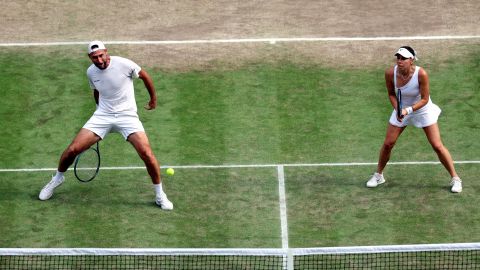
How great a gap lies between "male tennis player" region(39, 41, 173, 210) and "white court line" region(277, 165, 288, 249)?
1.46 meters

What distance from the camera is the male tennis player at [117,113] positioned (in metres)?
16.8

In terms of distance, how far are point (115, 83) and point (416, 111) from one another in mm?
3903

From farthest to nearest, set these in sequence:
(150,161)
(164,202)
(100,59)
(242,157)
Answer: (242,157) < (164,202) < (150,161) < (100,59)

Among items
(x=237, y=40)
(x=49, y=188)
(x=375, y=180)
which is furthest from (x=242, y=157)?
(x=237, y=40)

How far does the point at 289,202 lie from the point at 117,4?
7.17m

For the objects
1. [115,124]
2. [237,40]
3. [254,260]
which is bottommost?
[237,40]

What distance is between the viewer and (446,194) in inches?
688

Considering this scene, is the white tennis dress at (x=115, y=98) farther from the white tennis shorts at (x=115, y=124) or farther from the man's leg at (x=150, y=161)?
the man's leg at (x=150, y=161)

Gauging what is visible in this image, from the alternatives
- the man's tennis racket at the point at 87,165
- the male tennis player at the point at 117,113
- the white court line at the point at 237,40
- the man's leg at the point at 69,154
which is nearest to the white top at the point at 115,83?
the male tennis player at the point at 117,113

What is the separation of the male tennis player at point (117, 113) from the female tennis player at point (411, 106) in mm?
3019

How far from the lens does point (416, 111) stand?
17.1m

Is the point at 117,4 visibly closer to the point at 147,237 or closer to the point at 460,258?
the point at 147,237

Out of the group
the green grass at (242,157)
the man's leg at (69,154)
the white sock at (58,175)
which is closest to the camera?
the green grass at (242,157)

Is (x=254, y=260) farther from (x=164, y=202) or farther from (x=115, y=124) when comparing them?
(x=115, y=124)
